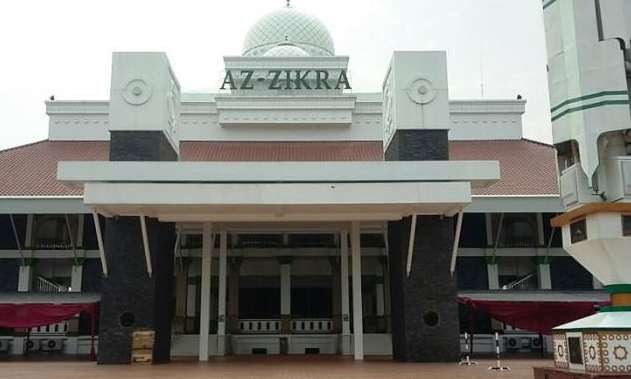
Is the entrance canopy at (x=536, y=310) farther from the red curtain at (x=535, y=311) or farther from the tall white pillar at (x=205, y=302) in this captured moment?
the tall white pillar at (x=205, y=302)

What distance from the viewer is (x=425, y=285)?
70.6 ft

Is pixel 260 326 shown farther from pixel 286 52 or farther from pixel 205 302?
pixel 286 52

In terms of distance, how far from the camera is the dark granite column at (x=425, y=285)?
21000 mm

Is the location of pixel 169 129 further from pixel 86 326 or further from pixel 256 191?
pixel 86 326

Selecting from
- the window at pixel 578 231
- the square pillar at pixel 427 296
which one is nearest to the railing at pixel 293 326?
the square pillar at pixel 427 296

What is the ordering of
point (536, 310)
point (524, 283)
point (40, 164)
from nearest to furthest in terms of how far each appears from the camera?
point (536, 310), point (524, 283), point (40, 164)

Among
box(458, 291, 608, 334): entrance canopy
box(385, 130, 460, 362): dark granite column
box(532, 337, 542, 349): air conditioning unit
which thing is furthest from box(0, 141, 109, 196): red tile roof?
box(532, 337, 542, 349): air conditioning unit

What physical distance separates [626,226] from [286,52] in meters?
27.1

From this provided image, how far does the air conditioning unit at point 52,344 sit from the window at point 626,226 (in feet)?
75.4

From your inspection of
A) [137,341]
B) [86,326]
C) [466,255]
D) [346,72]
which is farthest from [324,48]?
[137,341]

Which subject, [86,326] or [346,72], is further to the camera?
[346,72]

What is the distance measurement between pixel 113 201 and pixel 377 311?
1339cm

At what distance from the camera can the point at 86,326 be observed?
28234mm

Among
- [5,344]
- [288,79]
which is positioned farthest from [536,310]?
[5,344]
